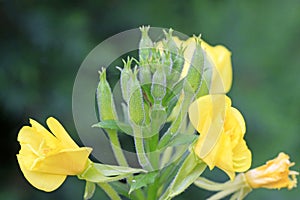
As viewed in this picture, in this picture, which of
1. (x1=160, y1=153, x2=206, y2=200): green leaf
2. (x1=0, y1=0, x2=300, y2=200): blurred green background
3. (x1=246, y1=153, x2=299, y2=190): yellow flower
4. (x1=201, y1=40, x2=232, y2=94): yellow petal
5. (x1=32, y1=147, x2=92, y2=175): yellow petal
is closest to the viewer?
(x1=32, y1=147, x2=92, y2=175): yellow petal

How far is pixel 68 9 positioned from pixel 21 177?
0.92 meters

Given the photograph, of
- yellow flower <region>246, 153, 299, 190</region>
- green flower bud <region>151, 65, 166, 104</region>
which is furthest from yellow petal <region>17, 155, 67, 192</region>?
yellow flower <region>246, 153, 299, 190</region>

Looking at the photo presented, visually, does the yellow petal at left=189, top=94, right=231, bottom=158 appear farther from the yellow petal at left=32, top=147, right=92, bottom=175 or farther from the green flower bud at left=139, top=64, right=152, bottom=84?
the yellow petal at left=32, top=147, right=92, bottom=175

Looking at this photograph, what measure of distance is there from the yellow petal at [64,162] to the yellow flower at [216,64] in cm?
46

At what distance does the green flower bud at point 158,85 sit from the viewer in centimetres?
152

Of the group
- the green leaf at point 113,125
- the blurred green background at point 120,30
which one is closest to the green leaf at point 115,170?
the green leaf at point 113,125

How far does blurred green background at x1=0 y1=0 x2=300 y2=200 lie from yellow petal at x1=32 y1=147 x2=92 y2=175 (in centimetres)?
148

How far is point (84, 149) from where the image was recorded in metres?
1.47

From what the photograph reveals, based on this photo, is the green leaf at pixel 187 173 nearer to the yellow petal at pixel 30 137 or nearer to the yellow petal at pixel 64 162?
the yellow petal at pixel 64 162

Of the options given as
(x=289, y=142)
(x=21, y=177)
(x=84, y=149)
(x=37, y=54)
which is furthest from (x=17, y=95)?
(x=84, y=149)

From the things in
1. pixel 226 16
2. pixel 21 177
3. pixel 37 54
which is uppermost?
pixel 226 16

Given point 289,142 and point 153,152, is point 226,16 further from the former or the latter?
point 153,152

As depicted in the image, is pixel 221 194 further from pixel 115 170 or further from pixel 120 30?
pixel 120 30

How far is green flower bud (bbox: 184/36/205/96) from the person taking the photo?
1560 mm
